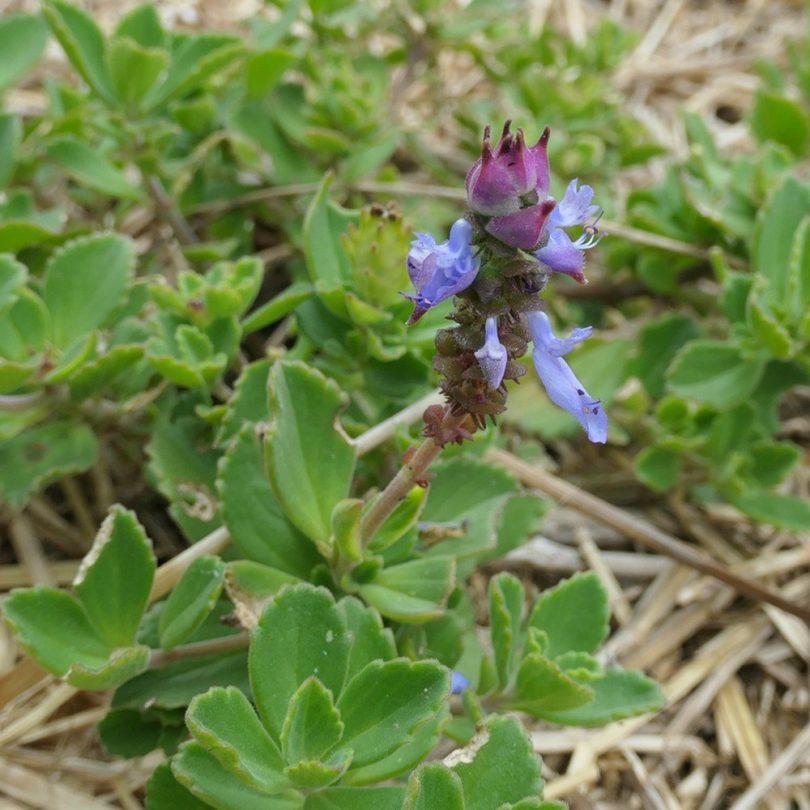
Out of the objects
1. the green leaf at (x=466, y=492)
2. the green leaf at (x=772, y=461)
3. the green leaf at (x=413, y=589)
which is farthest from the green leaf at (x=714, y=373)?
the green leaf at (x=413, y=589)

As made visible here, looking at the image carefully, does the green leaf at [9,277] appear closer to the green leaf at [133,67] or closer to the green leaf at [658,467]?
the green leaf at [133,67]

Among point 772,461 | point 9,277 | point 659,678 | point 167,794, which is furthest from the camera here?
point 772,461

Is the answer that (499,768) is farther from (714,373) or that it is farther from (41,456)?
(714,373)

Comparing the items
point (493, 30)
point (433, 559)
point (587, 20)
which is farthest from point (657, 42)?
point (433, 559)

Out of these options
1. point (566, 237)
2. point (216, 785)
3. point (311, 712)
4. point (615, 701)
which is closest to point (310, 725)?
point (311, 712)

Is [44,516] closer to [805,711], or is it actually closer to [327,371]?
[327,371]

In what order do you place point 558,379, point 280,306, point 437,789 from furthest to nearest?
point 280,306 < point 437,789 < point 558,379

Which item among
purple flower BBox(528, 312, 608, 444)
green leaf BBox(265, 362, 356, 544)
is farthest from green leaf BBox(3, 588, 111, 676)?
purple flower BBox(528, 312, 608, 444)

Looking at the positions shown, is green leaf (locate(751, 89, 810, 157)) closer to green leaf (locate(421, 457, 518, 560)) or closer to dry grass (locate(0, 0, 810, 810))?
dry grass (locate(0, 0, 810, 810))
